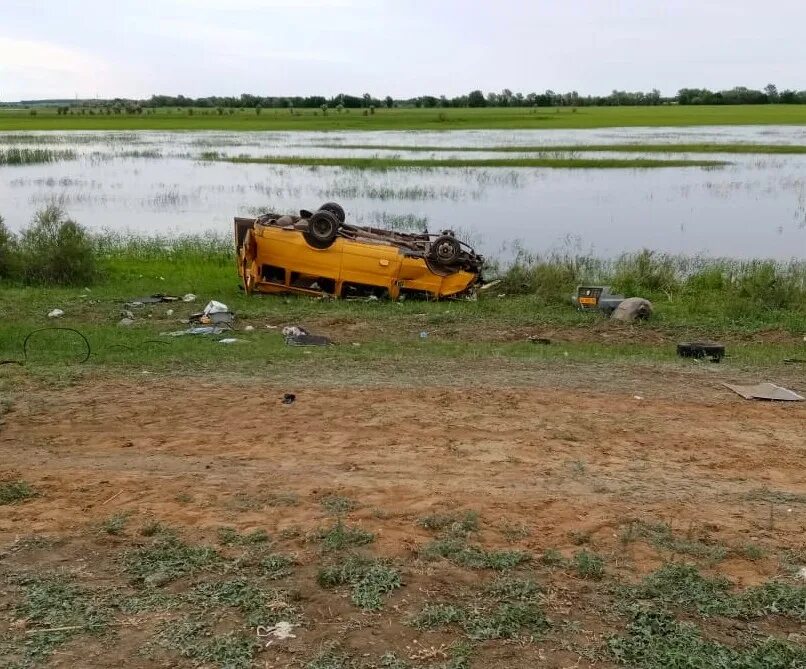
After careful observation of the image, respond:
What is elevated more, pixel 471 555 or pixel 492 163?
pixel 492 163

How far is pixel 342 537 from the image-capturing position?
16.1ft

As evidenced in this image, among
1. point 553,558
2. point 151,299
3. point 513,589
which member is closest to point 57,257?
point 151,299

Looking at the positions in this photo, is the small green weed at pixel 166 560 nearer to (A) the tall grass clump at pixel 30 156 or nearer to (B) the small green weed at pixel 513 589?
(B) the small green weed at pixel 513 589

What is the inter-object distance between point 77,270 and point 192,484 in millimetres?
11241

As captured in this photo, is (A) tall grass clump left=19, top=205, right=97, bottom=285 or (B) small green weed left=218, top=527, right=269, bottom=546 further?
(A) tall grass clump left=19, top=205, right=97, bottom=285

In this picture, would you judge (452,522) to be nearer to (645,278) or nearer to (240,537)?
(240,537)

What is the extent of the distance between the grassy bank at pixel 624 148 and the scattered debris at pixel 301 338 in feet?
116

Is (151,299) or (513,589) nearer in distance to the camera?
(513,589)

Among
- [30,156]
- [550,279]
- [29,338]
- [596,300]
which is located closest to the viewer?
[29,338]

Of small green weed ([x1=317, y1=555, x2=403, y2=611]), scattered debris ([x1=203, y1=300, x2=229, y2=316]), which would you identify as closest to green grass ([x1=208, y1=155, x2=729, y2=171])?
scattered debris ([x1=203, y1=300, x2=229, y2=316])

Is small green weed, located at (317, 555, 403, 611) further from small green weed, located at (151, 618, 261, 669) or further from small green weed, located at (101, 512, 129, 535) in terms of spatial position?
small green weed, located at (101, 512, 129, 535)

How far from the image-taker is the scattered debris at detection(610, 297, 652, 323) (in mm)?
12570

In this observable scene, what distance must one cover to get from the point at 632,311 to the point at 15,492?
932 centimetres

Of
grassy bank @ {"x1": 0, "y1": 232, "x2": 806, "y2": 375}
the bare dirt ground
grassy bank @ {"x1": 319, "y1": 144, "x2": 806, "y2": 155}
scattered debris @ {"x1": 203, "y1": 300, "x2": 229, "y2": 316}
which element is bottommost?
grassy bank @ {"x1": 0, "y1": 232, "x2": 806, "y2": 375}
